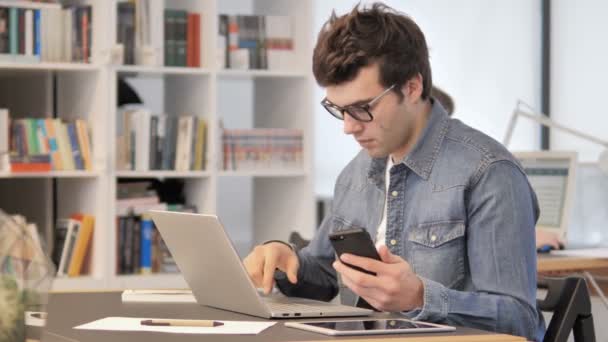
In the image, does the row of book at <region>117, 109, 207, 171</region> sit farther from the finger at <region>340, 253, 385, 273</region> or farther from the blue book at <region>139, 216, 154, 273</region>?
the finger at <region>340, 253, 385, 273</region>

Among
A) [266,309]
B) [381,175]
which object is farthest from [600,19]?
[266,309]

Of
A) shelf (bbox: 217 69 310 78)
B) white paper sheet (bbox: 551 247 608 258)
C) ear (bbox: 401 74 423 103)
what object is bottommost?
white paper sheet (bbox: 551 247 608 258)

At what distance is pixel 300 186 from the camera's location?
4.50m

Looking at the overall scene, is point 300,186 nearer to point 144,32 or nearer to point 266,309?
point 144,32

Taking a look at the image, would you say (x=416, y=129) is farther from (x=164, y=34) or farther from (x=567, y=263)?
(x=164, y=34)

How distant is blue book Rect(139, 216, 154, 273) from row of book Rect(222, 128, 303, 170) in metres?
0.40

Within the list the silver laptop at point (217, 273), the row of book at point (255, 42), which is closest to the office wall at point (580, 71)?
the row of book at point (255, 42)

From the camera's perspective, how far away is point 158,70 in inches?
165

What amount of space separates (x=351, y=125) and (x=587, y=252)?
6.14ft

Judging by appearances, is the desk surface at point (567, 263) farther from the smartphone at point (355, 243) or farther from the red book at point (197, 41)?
the smartphone at point (355, 243)

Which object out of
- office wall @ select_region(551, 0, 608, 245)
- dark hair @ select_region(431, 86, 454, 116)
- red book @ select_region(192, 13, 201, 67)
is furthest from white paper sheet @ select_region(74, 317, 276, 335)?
office wall @ select_region(551, 0, 608, 245)

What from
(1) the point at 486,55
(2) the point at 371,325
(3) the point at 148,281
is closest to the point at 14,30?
(3) the point at 148,281

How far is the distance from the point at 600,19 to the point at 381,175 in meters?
3.95

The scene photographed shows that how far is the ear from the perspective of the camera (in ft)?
7.31
